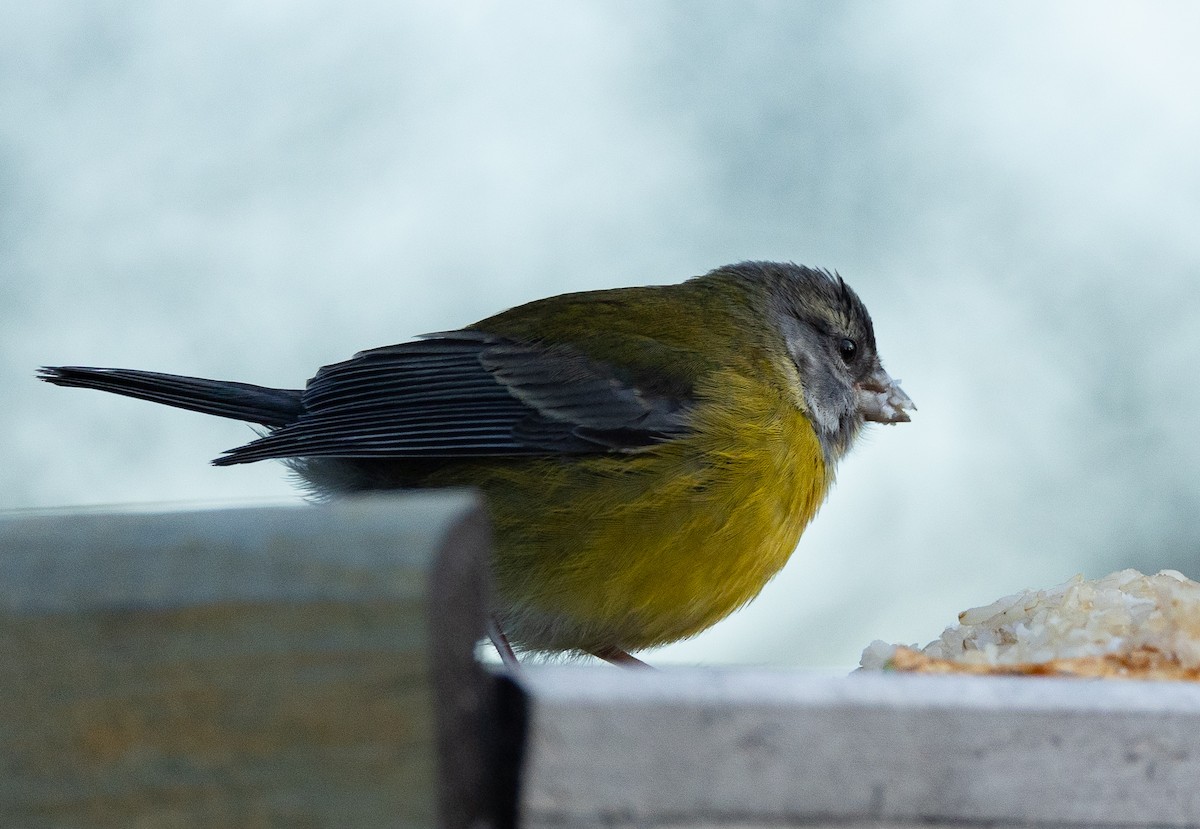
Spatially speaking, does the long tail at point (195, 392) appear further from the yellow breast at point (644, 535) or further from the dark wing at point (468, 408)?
the yellow breast at point (644, 535)

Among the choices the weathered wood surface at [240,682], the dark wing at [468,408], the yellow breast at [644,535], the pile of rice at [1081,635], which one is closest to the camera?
the weathered wood surface at [240,682]

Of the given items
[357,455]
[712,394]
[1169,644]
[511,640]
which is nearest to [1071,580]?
[1169,644]

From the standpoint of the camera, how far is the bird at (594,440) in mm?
2422

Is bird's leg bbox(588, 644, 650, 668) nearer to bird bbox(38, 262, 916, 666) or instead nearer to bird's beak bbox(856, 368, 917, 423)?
bird bbox(38, 262, 916, 666)

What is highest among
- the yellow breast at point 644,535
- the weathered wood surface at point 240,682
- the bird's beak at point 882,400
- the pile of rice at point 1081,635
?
the bird's beak at point 882,400

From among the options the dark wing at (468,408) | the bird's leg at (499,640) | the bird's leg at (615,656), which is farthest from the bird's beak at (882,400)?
the bird's leg at (499,640)

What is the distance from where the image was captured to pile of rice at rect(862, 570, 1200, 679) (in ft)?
4.53

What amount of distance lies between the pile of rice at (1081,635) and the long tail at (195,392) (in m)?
1.56

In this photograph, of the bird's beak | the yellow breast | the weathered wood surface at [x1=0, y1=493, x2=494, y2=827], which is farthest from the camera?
the bird's beak

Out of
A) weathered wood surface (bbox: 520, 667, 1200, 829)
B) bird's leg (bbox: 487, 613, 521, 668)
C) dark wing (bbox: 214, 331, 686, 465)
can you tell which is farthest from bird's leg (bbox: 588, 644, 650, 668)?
weathered wood surface (bbox: 520, 667, 1200, 829)

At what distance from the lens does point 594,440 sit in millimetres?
2523

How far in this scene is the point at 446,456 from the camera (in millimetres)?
2545

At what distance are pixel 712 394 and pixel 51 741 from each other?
74.0 inches

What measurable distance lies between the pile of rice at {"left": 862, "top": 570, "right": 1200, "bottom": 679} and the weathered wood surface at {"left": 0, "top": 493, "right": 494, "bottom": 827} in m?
0.60
